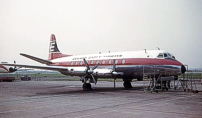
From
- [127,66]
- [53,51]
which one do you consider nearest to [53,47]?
[53,51]

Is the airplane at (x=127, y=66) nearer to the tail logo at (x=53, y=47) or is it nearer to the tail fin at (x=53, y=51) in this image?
the tail fin at (x=53, y=51)

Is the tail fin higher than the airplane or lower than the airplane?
higher

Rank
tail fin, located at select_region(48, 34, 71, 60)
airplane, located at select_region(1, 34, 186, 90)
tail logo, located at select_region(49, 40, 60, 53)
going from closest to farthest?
airplane, located at select_region(1, 34, 186, 90), tail fin, located at select_region(48, 34, 71, 60), tail logo, located at select_region(49, 40, 60, 53)

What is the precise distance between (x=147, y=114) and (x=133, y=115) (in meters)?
0.70

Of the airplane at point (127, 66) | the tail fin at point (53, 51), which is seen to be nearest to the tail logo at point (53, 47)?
the tail fin at point (53, 51)

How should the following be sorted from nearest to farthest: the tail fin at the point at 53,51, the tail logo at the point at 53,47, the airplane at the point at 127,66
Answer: the airplane at the point at 127,66
the tail fin at the point at 53,51
the tail logo at the point at 53,47

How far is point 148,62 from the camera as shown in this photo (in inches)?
917

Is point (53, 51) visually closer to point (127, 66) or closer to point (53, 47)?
point (53, 47)

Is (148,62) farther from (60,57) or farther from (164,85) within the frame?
(60,57)

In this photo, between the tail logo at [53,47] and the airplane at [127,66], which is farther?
the tail logo at [53,47]

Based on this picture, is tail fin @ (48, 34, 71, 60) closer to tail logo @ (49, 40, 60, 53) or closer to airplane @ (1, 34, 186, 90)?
tail logo @ (49, 40, 60, 53)

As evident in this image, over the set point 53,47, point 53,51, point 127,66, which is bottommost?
point 127,66

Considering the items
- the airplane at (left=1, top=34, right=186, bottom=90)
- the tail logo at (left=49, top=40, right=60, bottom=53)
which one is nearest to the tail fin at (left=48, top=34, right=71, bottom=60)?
the tail logo at (left=49, top=40, right=60, bottom=53)

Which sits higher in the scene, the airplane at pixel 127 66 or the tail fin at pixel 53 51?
the tail fin at pixel 53 51
